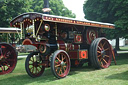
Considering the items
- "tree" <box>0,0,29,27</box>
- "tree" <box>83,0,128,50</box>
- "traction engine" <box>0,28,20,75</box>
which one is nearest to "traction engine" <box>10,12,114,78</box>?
"traction engine" <box>0,28,20,75</box>

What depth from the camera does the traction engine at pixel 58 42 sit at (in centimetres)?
692

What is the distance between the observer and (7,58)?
9.50 metres

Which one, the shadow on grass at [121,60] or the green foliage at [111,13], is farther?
the green foliage at [111,13]

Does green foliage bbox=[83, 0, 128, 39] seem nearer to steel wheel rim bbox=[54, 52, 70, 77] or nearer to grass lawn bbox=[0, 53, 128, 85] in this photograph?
grass lawn bbox=[0, 53, 128, 85]

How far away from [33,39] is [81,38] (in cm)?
294

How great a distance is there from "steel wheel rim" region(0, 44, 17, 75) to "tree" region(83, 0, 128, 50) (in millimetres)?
7359

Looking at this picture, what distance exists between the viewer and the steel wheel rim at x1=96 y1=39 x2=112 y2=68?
29.5 ft

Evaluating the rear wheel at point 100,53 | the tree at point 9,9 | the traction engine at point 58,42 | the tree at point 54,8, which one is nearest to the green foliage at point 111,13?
the rear wheel at point 100,53

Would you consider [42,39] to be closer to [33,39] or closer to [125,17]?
[33,39]

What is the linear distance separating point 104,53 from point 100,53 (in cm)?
29

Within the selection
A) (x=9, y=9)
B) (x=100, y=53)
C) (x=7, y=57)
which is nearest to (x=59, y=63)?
(x=100, y=53)

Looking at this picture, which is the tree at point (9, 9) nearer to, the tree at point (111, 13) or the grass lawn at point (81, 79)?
the tree at point (111, 13)

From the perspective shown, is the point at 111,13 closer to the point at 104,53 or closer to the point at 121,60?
the point at 121,60

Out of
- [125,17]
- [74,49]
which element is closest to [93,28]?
[74,49]
